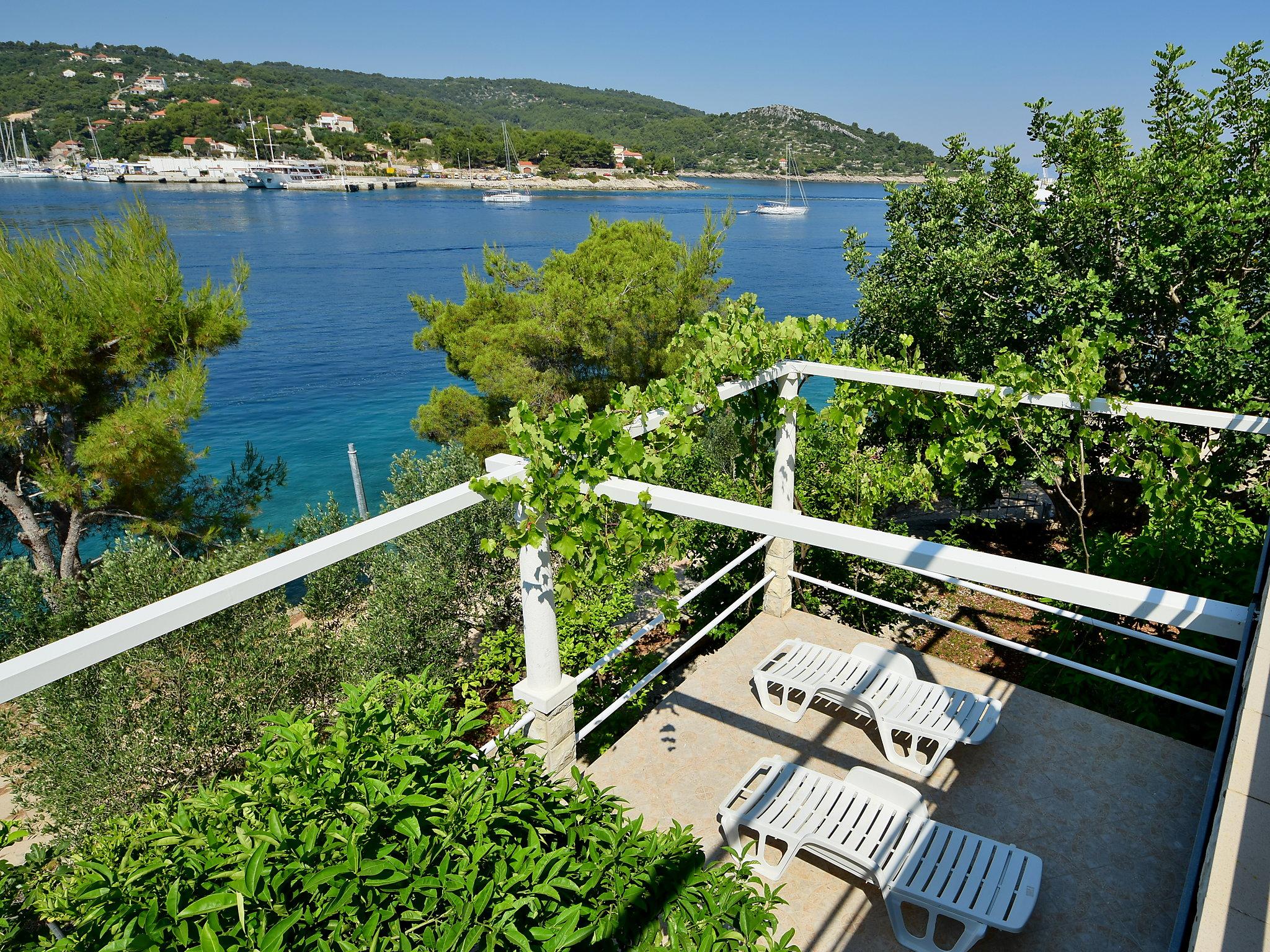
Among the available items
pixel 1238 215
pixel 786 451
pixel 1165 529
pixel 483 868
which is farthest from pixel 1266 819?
pixel 1238 215

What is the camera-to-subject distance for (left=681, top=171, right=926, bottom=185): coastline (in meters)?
80.8

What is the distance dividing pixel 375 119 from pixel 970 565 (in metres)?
109

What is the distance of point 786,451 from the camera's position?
3803 mm

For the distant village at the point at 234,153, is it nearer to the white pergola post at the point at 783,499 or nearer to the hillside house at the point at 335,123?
the hillside house at the point at 335,123

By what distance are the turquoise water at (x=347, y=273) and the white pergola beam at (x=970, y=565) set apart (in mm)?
16159

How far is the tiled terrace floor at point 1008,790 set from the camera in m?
2.44

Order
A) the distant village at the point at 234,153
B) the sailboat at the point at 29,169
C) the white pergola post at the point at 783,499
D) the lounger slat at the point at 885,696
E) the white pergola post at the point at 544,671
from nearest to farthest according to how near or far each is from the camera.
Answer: the white pergola post at the point at 544,671, the lounger slat at the point at 885,696, the white pergola post at the point at 783,499, the distant village at the point at 234,153, the sailboat at the point at 29,169

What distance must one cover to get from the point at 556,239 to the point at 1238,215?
43.4 m

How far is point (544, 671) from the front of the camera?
2.43 metres

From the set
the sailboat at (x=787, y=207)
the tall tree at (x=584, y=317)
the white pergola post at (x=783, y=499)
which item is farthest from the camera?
the sailboat at (x=787, y=207)

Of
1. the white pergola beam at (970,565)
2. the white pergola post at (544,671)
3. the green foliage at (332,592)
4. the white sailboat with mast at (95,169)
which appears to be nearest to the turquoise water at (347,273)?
the white sailboat with mast at (95,169)

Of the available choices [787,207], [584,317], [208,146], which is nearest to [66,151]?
[208,146]

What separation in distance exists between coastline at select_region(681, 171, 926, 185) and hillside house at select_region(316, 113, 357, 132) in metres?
42.8

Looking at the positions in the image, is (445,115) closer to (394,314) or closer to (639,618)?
(394,314)
